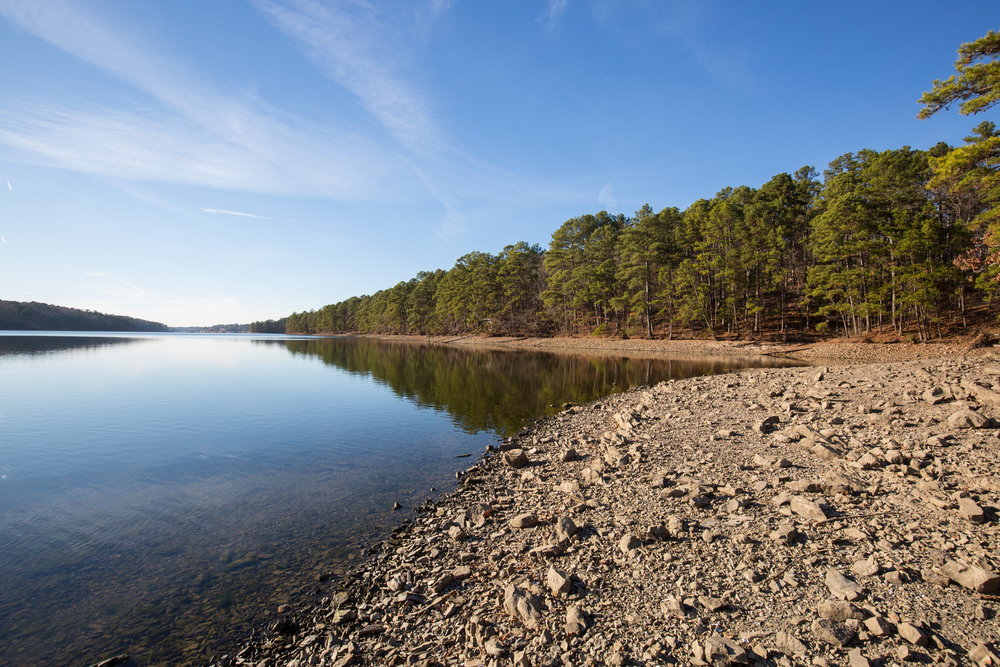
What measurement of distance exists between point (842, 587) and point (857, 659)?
1.24 m

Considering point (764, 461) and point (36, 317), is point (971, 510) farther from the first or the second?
point (36, 317)

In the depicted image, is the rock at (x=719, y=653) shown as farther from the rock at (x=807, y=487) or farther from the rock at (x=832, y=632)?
the rock at (x=807, y=487)

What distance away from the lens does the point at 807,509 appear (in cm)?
666

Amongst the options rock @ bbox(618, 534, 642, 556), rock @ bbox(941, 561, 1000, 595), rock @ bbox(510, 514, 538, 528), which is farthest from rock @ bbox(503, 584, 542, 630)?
rock @ bbox(941, 561, 1000, 595)

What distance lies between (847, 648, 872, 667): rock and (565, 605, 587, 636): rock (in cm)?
259

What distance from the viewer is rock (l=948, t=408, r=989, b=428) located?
9.05 m

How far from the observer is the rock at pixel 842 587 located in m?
4.78

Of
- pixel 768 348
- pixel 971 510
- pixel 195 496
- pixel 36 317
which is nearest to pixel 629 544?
pixel 971 510

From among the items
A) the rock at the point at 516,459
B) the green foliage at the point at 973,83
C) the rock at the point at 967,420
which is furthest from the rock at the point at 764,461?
the green foliage at the point at 973,83

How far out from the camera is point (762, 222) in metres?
46.3

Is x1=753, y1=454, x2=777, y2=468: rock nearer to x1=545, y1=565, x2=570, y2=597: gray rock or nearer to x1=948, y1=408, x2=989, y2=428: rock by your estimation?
x1=948, y1=408, x2=989, y2=428: rock

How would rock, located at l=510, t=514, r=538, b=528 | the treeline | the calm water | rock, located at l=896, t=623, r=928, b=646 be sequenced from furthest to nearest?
the treeline
rock, located at l=510, t=514, r=538, b=528
the calm water
rock, located at l=896, t=623, r=928, b=646

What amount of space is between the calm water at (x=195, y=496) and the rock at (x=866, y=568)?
778cm

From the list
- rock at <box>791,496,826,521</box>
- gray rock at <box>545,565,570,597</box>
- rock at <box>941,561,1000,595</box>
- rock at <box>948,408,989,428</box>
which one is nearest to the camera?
rock at <box>941,561,1000,595</box>
